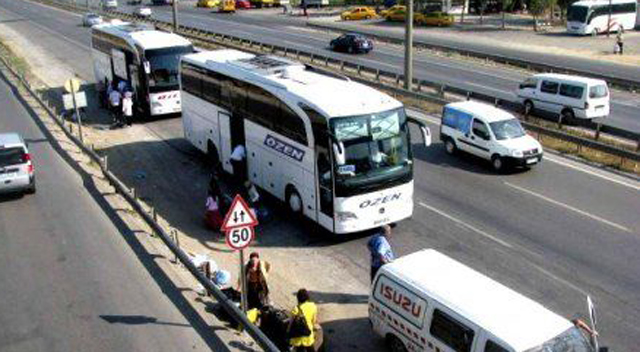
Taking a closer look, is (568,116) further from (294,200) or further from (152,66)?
(152,66)

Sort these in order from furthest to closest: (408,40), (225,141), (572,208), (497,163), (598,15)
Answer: (598,15)
(408,40)
(497,163)
(225,141)
(572,208)

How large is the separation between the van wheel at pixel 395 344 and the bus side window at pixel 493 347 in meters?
2.04

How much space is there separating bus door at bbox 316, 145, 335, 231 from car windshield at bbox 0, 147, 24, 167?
8.98m

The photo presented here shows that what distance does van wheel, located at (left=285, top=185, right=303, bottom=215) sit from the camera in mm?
17141

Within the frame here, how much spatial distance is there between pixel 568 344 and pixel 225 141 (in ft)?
46.0

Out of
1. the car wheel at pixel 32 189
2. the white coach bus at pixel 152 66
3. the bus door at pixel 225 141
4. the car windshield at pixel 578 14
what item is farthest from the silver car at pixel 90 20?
the car wheel at pixel 32 189

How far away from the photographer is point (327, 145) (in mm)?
15531

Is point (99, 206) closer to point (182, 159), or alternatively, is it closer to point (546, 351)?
point (182, 159)

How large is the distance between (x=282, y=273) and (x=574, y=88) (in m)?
18.7

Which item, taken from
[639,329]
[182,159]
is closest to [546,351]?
[639,329]

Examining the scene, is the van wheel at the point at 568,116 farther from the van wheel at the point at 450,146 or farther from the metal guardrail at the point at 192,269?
the metal guardrail at the point at 192,269

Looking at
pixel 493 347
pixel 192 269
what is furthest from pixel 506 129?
pixel 493 347

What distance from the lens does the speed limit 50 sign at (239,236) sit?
11.4 metres

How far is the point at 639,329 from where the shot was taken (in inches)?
483
